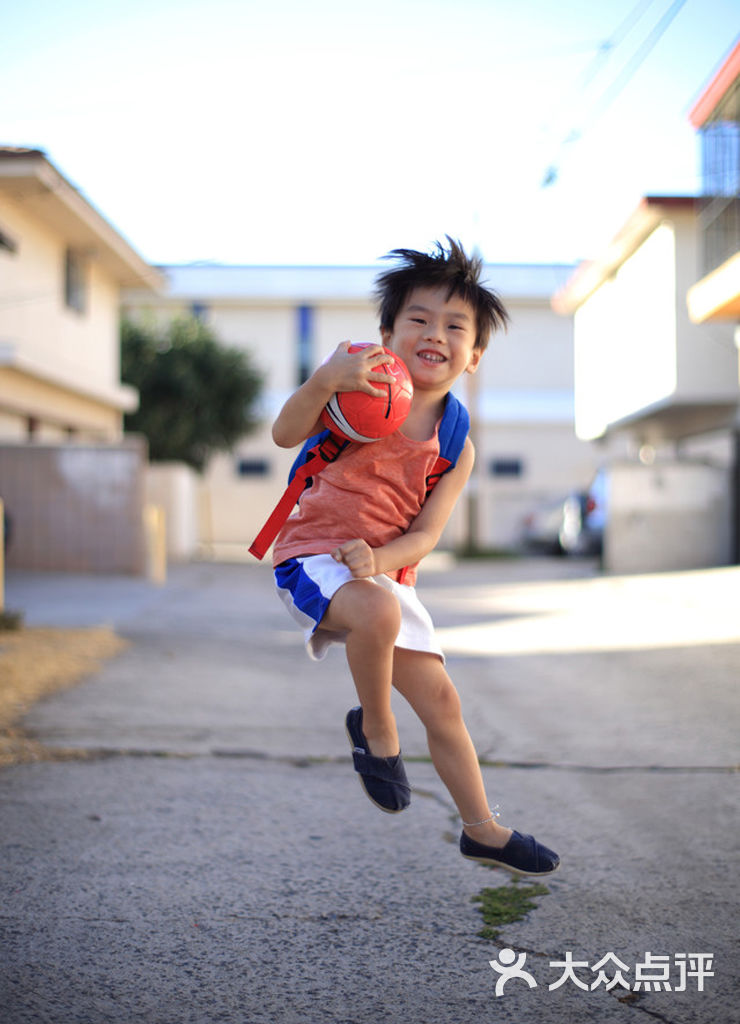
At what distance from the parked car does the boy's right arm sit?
15558 mm

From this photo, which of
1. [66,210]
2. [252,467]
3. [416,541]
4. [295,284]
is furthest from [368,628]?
[295,284]

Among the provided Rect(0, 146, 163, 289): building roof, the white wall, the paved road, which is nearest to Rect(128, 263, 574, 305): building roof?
the white wall

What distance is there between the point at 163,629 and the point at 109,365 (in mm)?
13227

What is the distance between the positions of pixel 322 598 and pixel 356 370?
56 cm

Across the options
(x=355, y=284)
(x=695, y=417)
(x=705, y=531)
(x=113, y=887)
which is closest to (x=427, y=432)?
(x=113, y=887)

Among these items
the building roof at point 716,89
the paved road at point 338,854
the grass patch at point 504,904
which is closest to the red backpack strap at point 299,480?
the paved road at point 338,854

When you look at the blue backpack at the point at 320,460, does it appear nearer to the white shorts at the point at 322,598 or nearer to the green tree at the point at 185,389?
the white shorts at the point at 322,598

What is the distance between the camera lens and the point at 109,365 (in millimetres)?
21719

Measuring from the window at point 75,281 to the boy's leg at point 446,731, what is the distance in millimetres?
17758

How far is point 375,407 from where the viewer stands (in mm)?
2564

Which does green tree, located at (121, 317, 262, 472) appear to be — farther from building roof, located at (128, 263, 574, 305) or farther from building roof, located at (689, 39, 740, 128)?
building roof, located at (689, 39, 740, 128)

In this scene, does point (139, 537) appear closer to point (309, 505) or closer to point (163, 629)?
point (163, 629)

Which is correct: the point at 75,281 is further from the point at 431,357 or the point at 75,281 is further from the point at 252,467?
the point at 431,357

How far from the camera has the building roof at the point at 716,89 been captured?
44.7 feet
